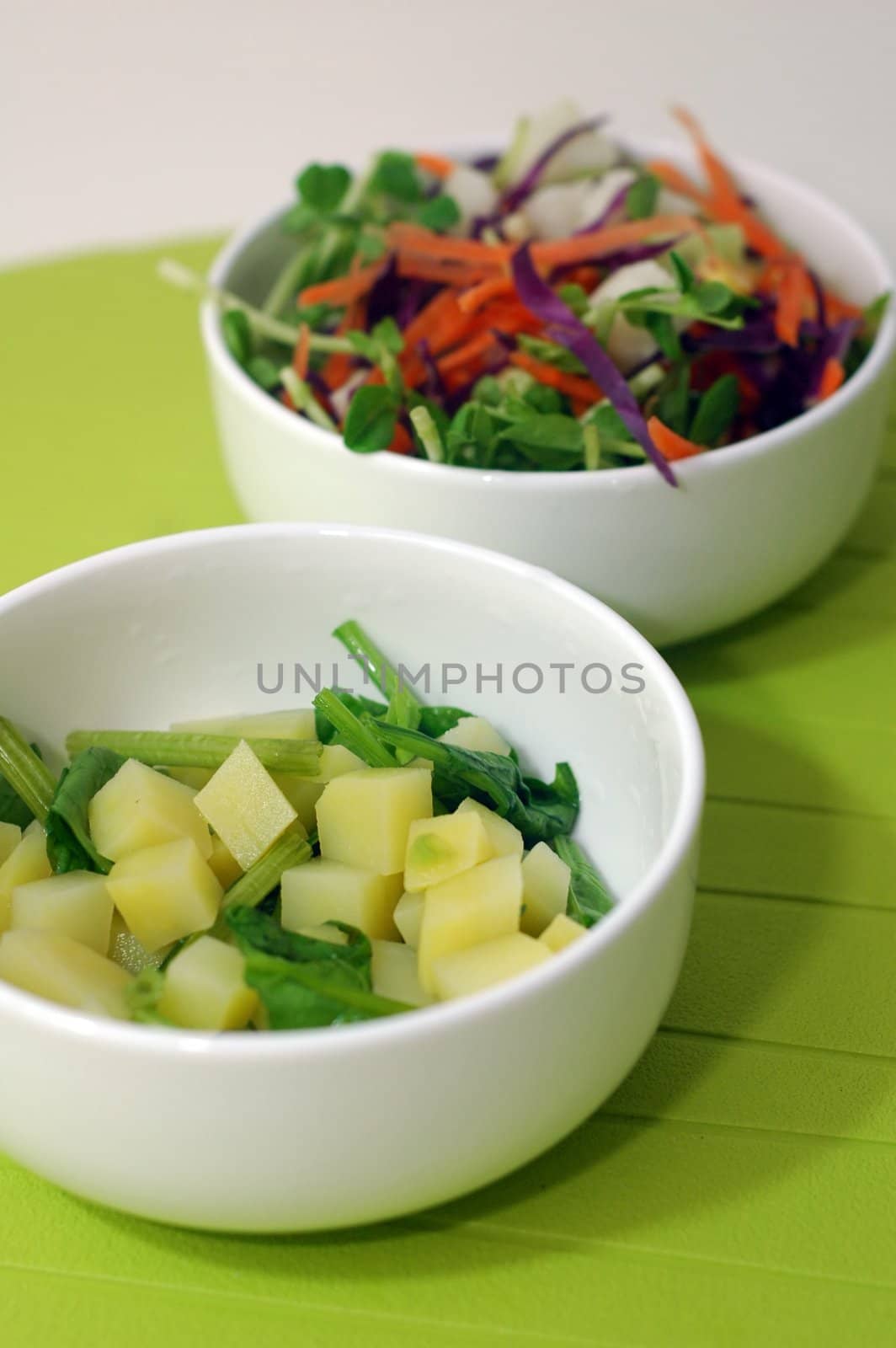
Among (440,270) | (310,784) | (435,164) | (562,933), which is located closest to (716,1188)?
(562,933)

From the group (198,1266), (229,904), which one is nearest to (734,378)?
(229,904)

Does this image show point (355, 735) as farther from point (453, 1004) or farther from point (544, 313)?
point (544, 313)

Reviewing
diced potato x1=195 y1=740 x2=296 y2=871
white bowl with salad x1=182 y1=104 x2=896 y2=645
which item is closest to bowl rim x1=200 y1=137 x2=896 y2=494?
white bowl with salad x1=182 y1=104 x2=896 y2=645

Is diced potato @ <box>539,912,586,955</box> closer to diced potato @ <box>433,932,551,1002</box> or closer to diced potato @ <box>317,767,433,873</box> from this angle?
diced potato @ <box>433,932,551,1002</box>

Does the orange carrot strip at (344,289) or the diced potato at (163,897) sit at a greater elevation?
the orange carrot strip at (344,289)

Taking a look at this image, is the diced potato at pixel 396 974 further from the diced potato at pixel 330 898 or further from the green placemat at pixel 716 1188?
the green placemat at pixel 716 1188

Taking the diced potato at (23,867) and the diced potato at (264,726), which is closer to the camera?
the diced potato at (23,867)

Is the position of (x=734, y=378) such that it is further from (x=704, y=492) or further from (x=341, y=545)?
(x=341, y=545)

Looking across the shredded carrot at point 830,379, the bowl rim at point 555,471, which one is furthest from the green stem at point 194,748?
the shredded carrot at point 830,379
